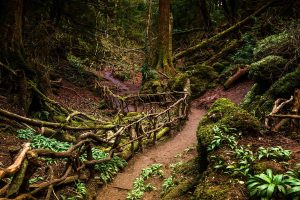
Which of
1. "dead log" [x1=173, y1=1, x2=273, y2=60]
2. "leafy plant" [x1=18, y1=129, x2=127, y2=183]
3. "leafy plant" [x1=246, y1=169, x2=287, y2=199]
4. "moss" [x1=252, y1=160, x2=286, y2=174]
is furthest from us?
"dead log" [x1=173, y1=1, x2=273, y2=60]

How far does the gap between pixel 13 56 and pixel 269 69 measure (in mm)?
8413

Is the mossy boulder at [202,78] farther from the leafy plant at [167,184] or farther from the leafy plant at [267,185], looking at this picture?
the leafy plant at [267,185]

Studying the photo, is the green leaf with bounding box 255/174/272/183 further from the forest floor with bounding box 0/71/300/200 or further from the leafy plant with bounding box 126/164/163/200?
the leafy plant with bounding box 126/164/163/200

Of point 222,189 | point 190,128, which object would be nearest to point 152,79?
point 190,128

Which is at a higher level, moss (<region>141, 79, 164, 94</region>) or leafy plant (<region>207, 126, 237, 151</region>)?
moss (<region>141, 79, 164, 94</region>)

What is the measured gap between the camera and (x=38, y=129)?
962cm

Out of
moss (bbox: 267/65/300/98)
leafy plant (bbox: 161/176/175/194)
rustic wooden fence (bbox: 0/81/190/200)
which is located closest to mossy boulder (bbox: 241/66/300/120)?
moss (bbox: 267/65/300/98)

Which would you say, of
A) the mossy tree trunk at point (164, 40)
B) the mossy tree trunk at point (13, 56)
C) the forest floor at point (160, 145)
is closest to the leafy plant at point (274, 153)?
the forest floor at point (160, 145)

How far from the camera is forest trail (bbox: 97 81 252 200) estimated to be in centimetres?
750

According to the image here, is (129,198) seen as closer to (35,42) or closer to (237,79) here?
(35,42)

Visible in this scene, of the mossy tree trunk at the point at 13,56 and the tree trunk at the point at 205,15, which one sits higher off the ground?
the tree trunk at the point at 205,15

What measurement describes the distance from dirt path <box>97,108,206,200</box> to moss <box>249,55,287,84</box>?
10.5 feet

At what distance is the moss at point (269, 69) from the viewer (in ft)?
35.7

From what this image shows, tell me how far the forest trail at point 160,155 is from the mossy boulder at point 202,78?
6.16 ft
